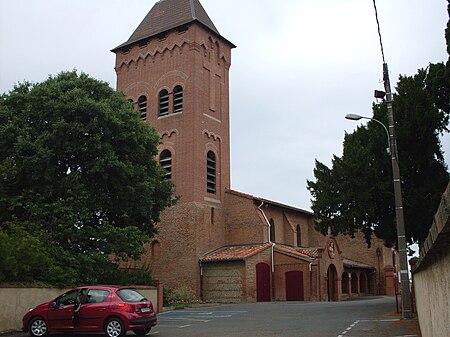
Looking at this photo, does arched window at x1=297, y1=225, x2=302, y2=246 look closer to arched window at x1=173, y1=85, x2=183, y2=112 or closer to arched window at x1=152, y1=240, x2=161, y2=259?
arched window at x1=152, y1=240, x2=161, y2=259

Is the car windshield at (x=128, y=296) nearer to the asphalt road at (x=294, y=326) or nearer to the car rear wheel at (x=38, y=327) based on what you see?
the asphalt road at (x=294, y=326)

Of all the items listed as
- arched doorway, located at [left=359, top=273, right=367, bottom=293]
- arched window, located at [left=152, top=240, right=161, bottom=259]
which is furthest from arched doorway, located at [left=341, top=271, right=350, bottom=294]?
arched window, located at [left=152, top=240, right=161, bottom=259]

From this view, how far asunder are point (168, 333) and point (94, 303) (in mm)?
2658

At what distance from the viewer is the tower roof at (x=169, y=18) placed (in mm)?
41375

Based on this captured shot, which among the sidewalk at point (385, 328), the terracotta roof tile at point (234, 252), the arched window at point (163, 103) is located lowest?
the sidewalk at point (385, 328)

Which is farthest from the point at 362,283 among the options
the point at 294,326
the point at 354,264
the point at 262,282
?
the point at 294,326

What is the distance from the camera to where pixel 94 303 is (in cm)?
1524

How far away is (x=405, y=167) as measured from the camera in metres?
23.3

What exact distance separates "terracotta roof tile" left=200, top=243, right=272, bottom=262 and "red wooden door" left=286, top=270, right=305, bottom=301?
2.59 meters

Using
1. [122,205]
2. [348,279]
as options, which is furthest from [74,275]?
[348,279]

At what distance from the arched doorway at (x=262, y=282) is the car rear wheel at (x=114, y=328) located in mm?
21591

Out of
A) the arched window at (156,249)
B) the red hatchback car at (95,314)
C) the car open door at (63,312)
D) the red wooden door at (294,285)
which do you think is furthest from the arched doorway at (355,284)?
the car open door at (63,312)

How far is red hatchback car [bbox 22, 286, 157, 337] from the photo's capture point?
14.8 meters

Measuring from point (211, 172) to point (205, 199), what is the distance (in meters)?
2.66
